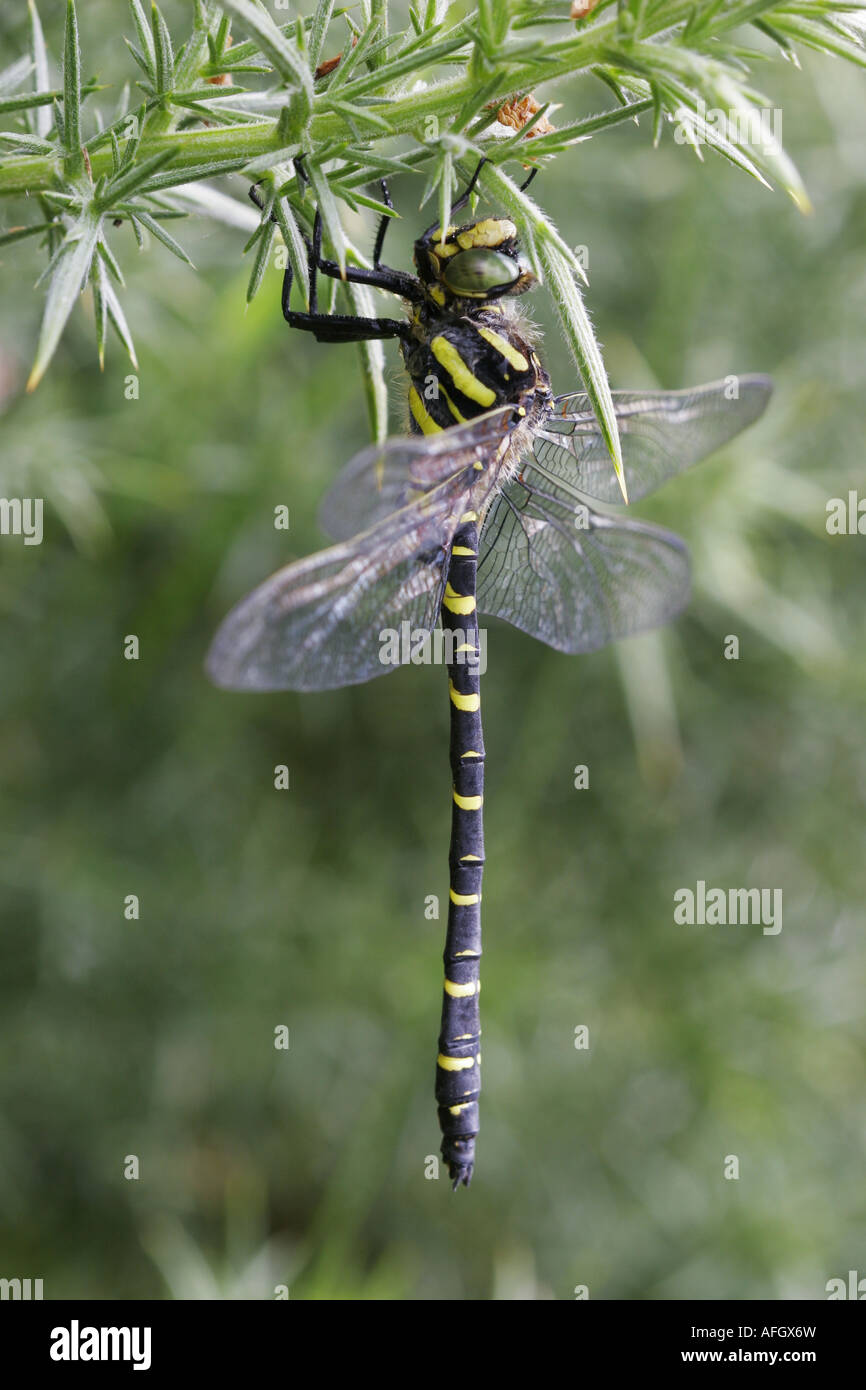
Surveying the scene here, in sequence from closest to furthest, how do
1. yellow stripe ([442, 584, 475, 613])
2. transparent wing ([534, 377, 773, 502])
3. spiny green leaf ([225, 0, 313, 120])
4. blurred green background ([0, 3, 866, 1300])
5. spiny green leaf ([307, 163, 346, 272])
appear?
spiny green leaf ([225, 0, 313, 120]) < spiny green leaf ([307, 163, 346, 272]) < yellow stripe ([442, 584, 475, 613]) < transparent wing ([534, 377, 773, 502]) < blurred green background ([0, 3, 866, 1300])

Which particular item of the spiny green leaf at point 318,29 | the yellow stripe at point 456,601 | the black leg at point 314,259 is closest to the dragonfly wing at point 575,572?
the yellow stripe at point 456,601

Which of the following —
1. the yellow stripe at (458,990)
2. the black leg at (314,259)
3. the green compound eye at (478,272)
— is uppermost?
the green compound eye at (478,272)

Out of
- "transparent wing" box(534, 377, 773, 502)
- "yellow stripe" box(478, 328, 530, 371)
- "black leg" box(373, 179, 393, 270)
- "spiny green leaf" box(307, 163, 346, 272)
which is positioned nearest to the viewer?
"spiny green leaf" box(307, 163, 346, 272)

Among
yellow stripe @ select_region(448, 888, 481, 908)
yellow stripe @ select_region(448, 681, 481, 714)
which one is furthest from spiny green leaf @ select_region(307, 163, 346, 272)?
yellow stripe @ select_region(448, 888, 481, 908)

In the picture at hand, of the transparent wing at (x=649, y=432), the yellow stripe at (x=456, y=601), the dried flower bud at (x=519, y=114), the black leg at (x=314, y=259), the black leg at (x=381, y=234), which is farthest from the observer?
the transparent wing at (x=649, y=432)

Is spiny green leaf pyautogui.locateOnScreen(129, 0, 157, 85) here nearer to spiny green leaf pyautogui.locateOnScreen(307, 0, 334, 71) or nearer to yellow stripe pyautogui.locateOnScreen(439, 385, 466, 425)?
spiny green leaf pyautogui.locateOnScreen(307, 0, 334, 71)

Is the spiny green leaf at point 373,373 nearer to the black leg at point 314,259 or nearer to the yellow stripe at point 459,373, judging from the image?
the black leg at point 314,259

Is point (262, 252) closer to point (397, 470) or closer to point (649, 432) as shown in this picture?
point (397, 470)

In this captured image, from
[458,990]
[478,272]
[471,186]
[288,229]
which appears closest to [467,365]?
[478,272]
